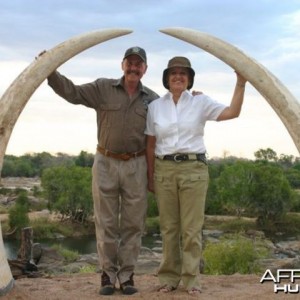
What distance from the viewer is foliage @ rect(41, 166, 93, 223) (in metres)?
43.2

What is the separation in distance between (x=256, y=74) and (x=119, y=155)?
1.60 m

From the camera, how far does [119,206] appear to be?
20.0ft

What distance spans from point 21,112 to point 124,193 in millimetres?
1361

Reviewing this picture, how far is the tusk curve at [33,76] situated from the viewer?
600cm

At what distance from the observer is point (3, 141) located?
6004mm

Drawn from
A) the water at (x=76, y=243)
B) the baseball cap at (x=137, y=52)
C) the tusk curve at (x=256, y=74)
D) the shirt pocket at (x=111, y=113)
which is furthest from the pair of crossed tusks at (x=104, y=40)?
the water at (x=76, y=243)

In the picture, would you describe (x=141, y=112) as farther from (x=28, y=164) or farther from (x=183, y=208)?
(x=28, y=164)

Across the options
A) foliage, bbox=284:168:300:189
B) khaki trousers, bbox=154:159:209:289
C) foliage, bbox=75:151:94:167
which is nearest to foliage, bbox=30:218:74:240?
khaki trousers, bbox=154:159:209:289

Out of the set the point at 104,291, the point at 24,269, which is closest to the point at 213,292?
the point at 104,291

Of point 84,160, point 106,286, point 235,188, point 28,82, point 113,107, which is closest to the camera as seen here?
point 113,107

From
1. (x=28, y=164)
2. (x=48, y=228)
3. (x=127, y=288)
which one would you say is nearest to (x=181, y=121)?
(x=127, y=288)

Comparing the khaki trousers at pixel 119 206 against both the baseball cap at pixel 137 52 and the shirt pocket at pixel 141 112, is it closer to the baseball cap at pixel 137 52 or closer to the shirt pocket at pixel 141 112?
the shirt pocket at pixel 141 112

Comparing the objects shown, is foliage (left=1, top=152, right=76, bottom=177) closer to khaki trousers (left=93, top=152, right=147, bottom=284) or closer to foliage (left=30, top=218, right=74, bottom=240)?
foliage (left=30, top=218, right=74, bottom=240)

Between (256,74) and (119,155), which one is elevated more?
Answer: (256,74)
